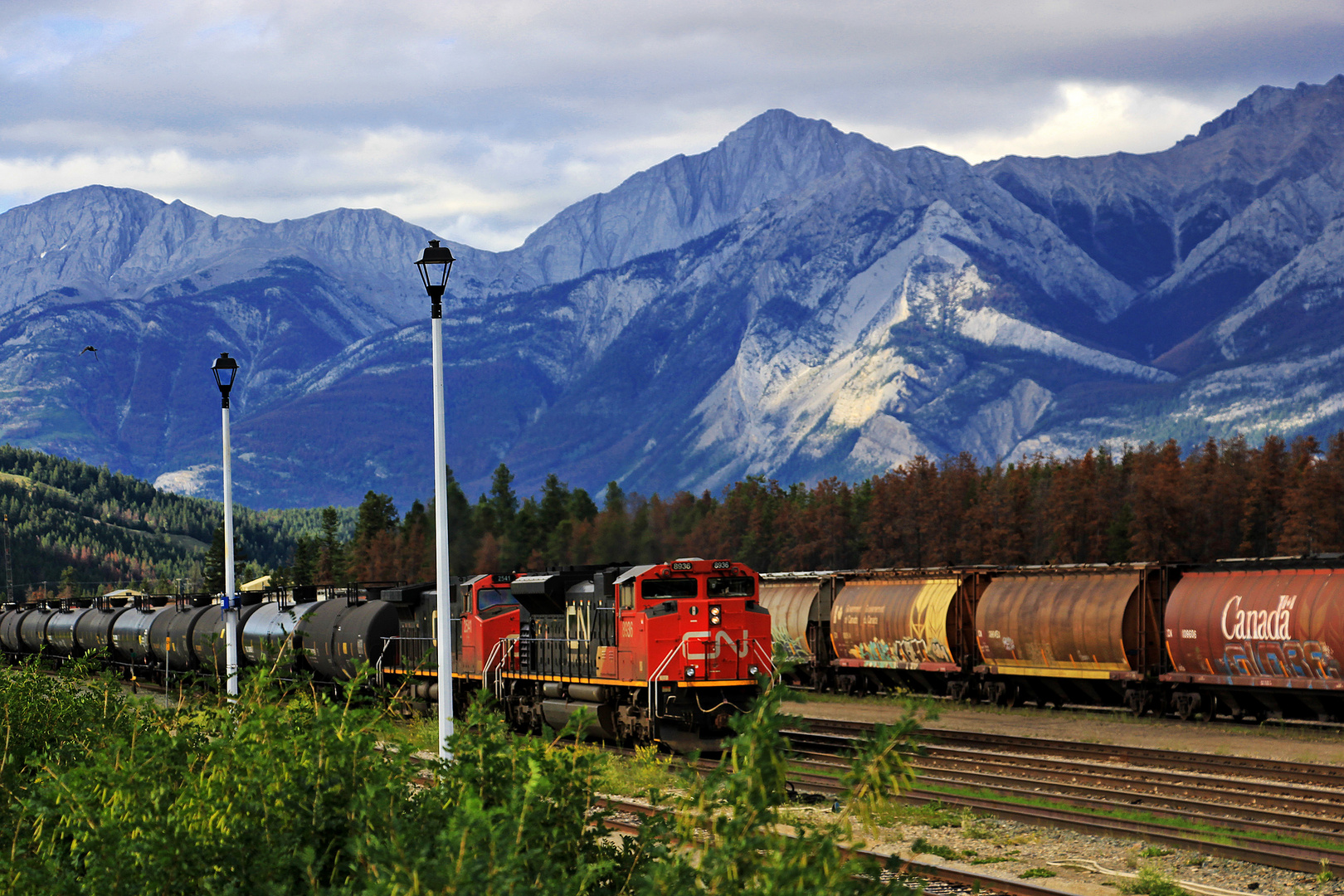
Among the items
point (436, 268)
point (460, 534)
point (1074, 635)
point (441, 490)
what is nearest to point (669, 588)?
point (441, 490)

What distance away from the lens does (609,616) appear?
31359 millimetres

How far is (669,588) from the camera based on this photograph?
99.6 ft

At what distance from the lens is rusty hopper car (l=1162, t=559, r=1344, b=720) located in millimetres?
33312

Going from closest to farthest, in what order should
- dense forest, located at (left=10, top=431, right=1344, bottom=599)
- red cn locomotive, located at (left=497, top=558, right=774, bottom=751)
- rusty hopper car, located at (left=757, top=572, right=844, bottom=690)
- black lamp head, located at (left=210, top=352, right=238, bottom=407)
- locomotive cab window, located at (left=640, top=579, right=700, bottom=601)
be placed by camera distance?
1. red cn locomotive, located at (left=497, top=558, right=774, bottom=751)
2. locomotive cab window, located at (left=640, top=579, right=700, bottom=601)
3. black lamp head, located at (left=210, top=352, right=238, bottom=407)
4. rusty hopper car, located at (left=757, top=572, right=844, bottom=690)
5. dense forest, located at (left=10, top=431, right=1344, bottom=599)

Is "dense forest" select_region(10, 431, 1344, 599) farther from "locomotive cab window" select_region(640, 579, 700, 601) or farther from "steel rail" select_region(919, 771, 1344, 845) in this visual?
"steel rail" select_region(919, 771, 1344, 845)

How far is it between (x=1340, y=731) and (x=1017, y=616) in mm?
10356

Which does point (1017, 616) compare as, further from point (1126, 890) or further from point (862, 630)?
point (1126, 890)

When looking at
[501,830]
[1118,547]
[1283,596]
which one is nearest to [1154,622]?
[1283,596]

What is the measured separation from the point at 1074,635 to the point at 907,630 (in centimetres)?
798

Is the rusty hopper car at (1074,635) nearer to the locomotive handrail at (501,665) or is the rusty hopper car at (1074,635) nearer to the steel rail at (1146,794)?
the steel rail at (1146,794)

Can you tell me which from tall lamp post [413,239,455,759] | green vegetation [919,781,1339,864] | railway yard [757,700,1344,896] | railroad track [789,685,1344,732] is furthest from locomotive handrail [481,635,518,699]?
tall lamp post [413,239,455,759]

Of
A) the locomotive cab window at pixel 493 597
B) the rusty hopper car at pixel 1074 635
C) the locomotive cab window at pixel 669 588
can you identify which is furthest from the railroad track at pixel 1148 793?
the locomotive cab window at pixel 493 597

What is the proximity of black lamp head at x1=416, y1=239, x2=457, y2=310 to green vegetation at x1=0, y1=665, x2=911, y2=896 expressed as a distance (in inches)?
375

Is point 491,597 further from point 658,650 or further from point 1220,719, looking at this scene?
point 1220,719
